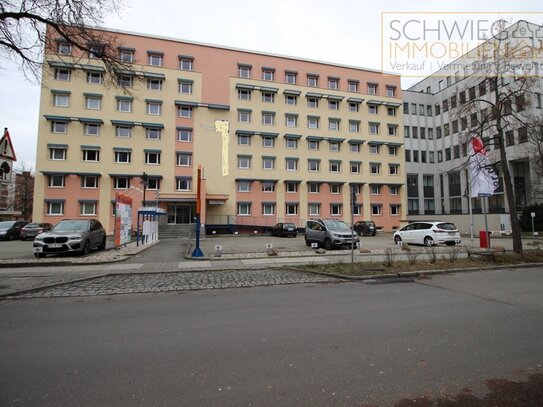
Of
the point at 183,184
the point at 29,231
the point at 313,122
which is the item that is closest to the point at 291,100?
the point at 313,122

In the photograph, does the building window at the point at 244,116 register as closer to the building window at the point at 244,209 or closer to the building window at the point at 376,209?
the building window at the point at 244,209

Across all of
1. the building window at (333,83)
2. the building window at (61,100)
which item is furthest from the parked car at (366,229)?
the building window at (61,100)

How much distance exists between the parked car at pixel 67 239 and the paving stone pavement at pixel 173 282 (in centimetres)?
574

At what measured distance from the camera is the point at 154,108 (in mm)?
40062

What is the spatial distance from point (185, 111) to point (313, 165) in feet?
57.7

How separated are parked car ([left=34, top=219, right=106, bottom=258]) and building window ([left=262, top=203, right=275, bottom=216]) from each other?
1051 inches

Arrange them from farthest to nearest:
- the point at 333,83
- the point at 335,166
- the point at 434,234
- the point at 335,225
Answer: the point at 333,83
the point at 335,166
the point at 434,234
the point at 335,225

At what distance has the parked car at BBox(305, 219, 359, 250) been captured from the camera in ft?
60.5

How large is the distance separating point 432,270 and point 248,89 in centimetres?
3794

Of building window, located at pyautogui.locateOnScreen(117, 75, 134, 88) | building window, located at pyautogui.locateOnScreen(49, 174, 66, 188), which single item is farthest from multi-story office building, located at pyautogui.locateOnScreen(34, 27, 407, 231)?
building window, located at pyautogui.locateOnScreen(117, 75, 134, 88)

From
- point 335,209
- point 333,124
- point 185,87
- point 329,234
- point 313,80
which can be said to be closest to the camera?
point 329,234

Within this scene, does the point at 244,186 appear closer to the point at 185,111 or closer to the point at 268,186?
the point at 268,186

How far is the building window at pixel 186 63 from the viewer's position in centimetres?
4212

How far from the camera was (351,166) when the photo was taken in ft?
153
